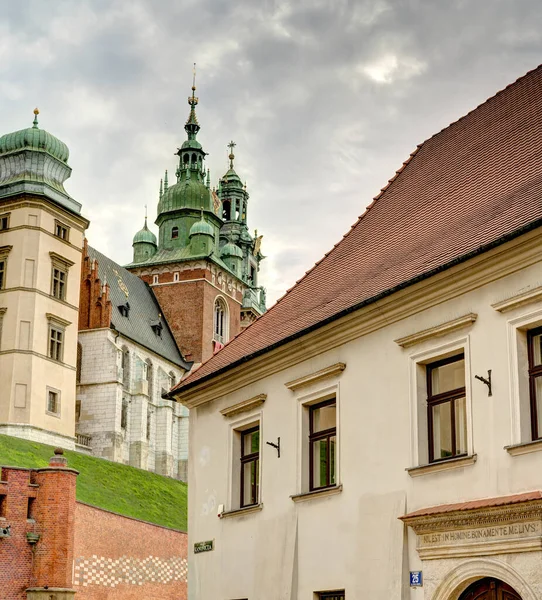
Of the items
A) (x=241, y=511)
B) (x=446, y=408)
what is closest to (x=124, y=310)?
(x=241, y=511)

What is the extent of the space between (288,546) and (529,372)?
17.9ft

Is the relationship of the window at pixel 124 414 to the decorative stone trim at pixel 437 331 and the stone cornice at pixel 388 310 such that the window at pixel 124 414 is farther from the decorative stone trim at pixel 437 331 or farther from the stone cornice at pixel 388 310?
the decorative stone trim at pixel 437 331

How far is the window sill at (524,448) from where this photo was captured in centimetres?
1198

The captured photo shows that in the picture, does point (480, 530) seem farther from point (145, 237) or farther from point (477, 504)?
point (145, 237)

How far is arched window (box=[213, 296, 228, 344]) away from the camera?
74.8 meters

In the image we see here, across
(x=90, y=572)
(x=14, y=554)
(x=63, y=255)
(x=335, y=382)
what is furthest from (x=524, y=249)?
(x=63, y=255)

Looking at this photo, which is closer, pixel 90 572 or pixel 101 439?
pixel 90 572

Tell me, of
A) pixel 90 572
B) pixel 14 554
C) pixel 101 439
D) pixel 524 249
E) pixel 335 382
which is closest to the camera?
pixel 524 249

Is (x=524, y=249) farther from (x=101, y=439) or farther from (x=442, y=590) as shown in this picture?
(x=101, y=439)

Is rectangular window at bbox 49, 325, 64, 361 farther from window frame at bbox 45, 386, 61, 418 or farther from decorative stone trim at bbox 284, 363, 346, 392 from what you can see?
decorative stone trim at bbox 284, 363, 346, 392

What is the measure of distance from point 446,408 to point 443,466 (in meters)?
0.89

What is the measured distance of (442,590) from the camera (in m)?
13.0

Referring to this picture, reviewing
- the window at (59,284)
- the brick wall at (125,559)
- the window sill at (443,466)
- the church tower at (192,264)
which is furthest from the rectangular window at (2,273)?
the window sill at (443,466)

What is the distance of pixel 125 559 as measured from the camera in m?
32.7
